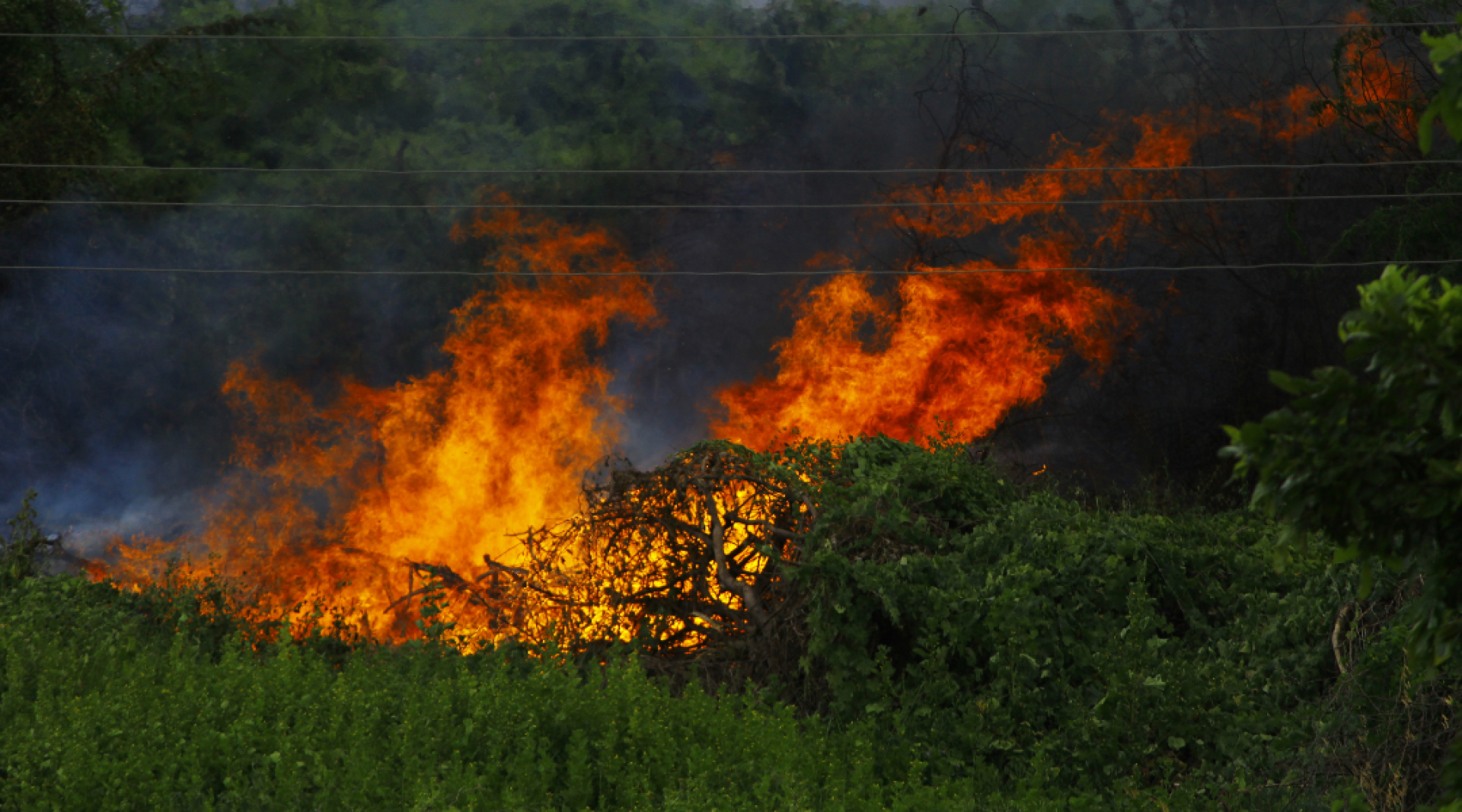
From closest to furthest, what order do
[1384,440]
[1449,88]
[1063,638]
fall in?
[1449,88]
[1384,440]
[1063,638]

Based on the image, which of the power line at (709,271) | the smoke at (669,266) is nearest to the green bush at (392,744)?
the power line at (709,271)

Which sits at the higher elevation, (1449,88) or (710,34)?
(710,34)

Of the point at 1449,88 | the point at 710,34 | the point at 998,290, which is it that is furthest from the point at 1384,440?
the point at 710,34

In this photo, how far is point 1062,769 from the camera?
313 inches

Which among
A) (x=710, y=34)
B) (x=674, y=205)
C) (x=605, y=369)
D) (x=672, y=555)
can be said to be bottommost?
(x=672, y=555)

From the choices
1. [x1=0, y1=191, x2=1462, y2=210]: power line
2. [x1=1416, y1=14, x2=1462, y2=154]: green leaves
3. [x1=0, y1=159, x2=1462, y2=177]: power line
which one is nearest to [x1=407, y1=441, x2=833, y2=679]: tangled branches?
[x1=0, y1=159, x2=1462, y2=177]: power line

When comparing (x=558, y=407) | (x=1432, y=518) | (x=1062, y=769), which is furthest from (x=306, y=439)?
(x=1432, y=518)

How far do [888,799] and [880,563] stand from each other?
2.76 meters

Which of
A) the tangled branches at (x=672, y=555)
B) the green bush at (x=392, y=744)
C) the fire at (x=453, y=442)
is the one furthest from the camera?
the fire at (x=453, y=442)

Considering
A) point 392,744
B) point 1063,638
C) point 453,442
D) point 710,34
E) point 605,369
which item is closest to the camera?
point 392,744

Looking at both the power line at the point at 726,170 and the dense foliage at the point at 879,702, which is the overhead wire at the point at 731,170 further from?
the dense foliage at the point at 879,702

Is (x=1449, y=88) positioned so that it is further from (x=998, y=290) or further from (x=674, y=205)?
(x=674, y=205)

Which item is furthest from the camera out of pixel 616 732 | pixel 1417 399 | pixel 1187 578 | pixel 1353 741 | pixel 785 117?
pixel 785 117

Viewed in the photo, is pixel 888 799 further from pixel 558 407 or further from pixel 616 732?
pixel 558 407
